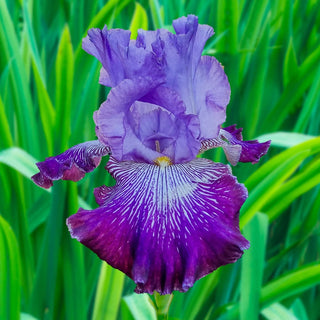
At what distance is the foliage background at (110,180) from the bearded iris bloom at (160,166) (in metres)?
0.28

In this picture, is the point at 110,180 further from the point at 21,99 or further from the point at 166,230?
the point at 166,230

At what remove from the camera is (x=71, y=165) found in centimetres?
60

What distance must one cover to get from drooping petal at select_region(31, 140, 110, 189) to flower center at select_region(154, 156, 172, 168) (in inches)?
2.9

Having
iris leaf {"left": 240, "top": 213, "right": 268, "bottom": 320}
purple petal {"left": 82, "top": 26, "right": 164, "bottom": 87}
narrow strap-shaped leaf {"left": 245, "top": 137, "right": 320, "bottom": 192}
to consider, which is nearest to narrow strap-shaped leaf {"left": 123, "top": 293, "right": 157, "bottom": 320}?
iris leaf {"left": 240, "top": 213, "right": 268, "bottom": 320}

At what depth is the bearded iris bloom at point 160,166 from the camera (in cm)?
49

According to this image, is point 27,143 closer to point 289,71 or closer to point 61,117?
point 61,117

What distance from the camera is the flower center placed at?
593mm

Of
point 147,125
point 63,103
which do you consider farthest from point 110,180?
point 147,125

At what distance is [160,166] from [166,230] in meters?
0.11

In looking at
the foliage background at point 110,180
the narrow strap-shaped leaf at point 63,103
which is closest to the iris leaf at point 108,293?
the foliage background at point 110,180

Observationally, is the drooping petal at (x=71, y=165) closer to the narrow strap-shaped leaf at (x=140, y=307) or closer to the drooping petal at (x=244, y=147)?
the drooping petal at (x=244, y=147)

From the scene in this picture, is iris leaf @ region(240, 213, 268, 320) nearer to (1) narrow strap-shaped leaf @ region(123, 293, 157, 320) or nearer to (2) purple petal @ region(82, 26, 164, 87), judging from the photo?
(1) narrow strap-shaped leaf @ region(123, 293, 157, 320)

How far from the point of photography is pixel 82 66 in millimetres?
1115

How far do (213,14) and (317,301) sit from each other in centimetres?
77
